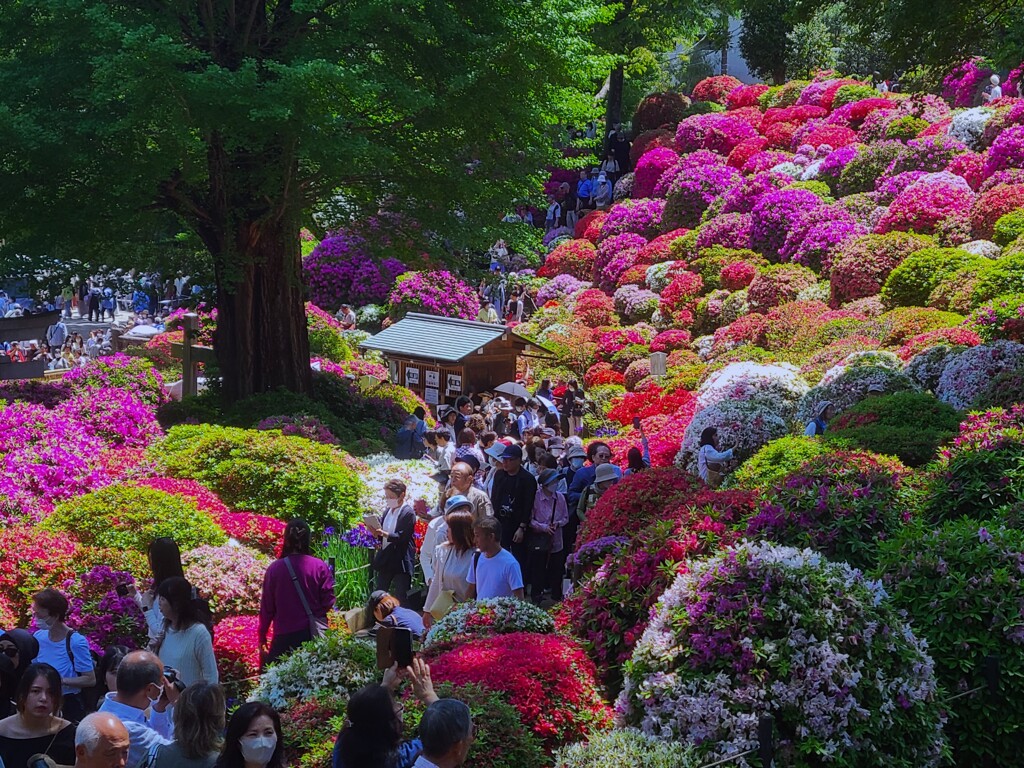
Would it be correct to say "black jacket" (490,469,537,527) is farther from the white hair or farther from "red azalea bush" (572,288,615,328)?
"red azalea bush" (572,288,615,328)

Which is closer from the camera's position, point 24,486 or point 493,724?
point 493,724

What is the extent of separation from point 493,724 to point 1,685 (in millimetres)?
2550

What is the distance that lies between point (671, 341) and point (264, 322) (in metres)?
9.09

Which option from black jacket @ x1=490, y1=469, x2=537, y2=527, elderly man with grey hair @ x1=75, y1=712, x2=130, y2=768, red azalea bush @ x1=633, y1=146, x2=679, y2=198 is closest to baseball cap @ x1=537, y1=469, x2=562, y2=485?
black jacket @ x1=490, y1=469, x2=537, y2=527

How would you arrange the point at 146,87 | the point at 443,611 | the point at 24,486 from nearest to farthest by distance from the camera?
1. the point at 443,611
2. the point at 24,486
3. the point at 146,87

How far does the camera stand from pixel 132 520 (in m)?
9.48

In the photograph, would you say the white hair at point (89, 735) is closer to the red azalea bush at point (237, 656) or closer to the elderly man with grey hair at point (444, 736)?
the elderly man with grey hair at point (444, 736)

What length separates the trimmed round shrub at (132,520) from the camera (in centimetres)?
935

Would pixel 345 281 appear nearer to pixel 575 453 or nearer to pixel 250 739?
pixel 575 453

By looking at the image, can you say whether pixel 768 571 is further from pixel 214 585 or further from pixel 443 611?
pixel 214 585

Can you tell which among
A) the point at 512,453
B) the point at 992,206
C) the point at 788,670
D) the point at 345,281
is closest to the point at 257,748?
the point at 788,670

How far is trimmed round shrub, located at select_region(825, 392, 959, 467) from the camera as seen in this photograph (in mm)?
9484

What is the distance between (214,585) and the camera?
28.6 feet

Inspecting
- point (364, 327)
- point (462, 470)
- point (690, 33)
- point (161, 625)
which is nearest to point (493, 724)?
point (161, 625)
